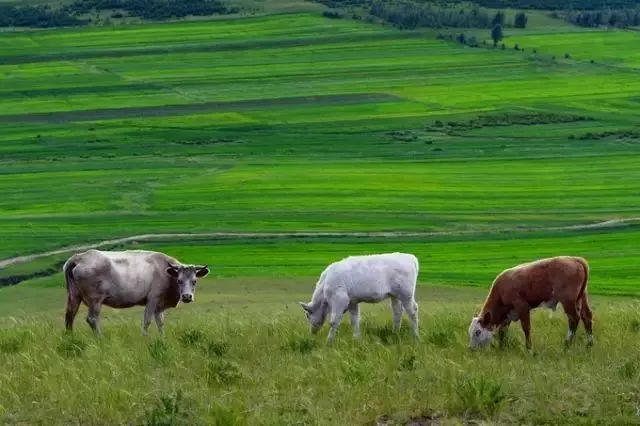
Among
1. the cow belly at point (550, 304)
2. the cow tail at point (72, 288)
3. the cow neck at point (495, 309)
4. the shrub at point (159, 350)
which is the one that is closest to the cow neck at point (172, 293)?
the cow tail at point (72, 288)

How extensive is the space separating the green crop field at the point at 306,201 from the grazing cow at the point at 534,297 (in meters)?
0.40

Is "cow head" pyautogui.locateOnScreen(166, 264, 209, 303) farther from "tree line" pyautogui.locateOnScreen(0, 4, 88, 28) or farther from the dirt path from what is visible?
"tree line" pyautogui.locateOnScreen(0, 4, 88, 28)

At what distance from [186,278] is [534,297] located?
5443mm

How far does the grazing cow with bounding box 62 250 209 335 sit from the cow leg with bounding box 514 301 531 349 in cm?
508

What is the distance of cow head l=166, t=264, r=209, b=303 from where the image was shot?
17719 millimetres

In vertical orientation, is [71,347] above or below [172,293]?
above

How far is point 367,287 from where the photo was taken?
1662 centimetres

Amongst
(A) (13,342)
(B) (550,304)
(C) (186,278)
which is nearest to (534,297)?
(B) (550,304)

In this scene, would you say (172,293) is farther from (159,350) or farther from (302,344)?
(159,350)

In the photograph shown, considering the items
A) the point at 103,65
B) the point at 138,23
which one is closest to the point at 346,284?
the point at 103,65

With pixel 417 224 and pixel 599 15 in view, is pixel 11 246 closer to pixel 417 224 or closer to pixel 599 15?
pixel 417 224

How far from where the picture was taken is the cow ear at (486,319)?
49.4 ft

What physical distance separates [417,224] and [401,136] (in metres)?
33.0

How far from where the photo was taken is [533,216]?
5978 centimetres
